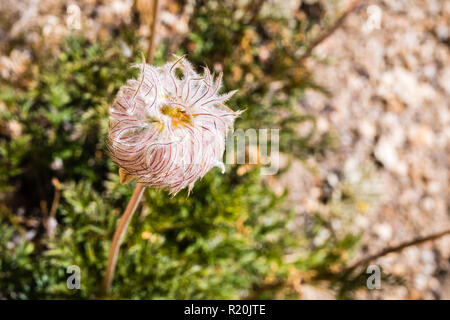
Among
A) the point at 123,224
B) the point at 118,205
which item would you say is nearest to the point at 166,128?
the point at 123,224

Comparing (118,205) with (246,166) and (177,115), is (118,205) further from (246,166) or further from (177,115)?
(177,115)

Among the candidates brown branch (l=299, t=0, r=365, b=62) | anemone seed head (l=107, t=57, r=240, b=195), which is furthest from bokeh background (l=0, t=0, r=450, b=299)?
anemone seed head (l=107, t=57, r=240, b=195)

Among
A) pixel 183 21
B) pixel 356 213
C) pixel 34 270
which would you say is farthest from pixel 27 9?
pixel 356 213

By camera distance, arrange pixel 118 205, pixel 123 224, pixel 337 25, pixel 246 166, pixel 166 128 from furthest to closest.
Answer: pixel 246 166
pixel 118 205
pixel 337 25
pixel 123 224
pixel 166 128

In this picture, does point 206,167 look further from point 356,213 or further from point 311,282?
point 356,213

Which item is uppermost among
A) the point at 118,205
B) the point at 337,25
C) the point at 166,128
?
the point at 337,25

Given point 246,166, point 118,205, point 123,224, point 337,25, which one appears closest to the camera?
point 123,224

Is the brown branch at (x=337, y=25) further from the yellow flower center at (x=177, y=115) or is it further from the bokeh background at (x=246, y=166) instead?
the yellow flower center at (x=177, y=115)
